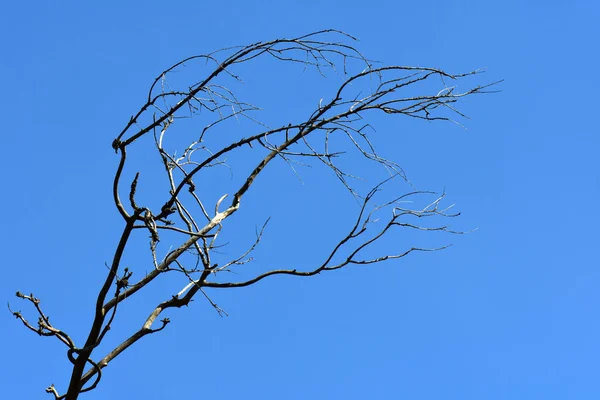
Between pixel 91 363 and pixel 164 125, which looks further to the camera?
pixel 164 125

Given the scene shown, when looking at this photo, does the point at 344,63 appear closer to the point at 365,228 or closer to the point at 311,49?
the point at 311,49

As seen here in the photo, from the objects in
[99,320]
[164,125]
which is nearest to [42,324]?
[99,320]

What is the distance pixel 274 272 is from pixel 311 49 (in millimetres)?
941

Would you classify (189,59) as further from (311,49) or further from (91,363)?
(91,363)

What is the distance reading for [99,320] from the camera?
9.08 ft

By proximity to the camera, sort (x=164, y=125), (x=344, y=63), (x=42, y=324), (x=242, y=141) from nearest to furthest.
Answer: (x=42, y=324), (x=242, y=141), (x=344, y=63), (x=164, y=125)

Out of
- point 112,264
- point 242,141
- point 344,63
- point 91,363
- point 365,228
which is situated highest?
point 344,63

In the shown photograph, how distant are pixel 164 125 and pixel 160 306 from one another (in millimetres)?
923

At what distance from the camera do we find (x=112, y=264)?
2760 millimetres

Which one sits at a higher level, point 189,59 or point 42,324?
point 189,59

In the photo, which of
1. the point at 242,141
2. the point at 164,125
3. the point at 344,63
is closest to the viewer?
the point at 242,141

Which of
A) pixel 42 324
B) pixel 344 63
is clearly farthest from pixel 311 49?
pixel 42 324

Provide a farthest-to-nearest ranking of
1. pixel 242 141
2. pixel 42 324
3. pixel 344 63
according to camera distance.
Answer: pixel 344 63 < pixel 242 141 < pixel 42 324

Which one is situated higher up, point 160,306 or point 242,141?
point 242,141
